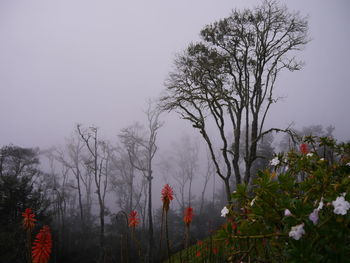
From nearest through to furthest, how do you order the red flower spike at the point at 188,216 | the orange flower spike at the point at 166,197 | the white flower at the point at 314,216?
the white flower at the point at 314,216, the orange flower spike at the point at 166,197, the red flower spike at the point at 188,216

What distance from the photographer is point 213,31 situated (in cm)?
866

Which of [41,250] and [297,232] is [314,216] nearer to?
[297,232]

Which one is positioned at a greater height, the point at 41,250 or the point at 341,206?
the point at 341,206

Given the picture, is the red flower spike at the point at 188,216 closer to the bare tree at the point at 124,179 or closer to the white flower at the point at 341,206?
the white flower at the point at 341,206

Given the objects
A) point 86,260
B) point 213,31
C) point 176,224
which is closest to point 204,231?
point 176,224

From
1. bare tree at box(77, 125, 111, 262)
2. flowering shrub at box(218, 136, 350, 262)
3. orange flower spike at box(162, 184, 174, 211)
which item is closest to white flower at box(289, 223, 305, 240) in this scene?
flowering shrub at box(218, 136, 350, 262)

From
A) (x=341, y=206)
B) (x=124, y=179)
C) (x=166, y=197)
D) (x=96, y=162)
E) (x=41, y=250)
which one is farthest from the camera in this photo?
(x=124, y=179)

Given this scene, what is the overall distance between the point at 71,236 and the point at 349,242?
79.0 feet

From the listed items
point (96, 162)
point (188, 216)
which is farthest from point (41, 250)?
point (96, 162)

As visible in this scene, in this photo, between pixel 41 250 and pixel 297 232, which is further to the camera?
pixel 41 250

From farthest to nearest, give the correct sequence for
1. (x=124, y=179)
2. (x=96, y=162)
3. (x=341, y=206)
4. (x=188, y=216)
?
(x=124, y=179) < (x=96, y=162) < (x=188, y=216) < (x=341, y=206)

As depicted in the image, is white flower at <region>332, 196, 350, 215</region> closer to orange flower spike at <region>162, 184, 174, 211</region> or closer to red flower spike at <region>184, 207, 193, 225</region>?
orange flower spike at <region>162, 184, 174, 211</region>

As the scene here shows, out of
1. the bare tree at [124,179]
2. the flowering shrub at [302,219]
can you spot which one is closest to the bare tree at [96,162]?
the bare tree at [124,179]

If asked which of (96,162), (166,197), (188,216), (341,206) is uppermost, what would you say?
(96,162)
